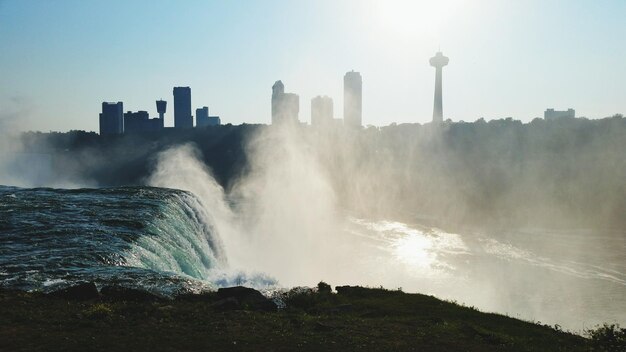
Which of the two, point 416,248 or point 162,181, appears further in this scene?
point 162,181

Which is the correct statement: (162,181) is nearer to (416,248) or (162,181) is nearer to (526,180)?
(416,248)

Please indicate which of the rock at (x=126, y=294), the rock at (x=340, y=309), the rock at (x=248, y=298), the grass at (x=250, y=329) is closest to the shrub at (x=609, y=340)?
the grass at (x=250, y=329)

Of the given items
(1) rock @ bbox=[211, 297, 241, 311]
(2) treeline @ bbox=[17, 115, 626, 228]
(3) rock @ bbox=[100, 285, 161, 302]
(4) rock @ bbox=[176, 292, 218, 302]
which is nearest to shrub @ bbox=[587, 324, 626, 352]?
(1) rock @ bbox=[211, 297, 241, 311]

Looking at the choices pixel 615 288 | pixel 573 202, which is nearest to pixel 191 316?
pixel 615 288

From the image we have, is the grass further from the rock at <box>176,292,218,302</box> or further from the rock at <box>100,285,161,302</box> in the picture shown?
the rock at <box>100,285,161,302</box>

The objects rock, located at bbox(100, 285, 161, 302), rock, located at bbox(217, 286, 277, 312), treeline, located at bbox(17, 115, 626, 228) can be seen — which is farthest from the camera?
treeline, located at bbox(17, 115, 626, 228)

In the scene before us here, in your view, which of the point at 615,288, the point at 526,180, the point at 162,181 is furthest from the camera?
the point at 526,180
